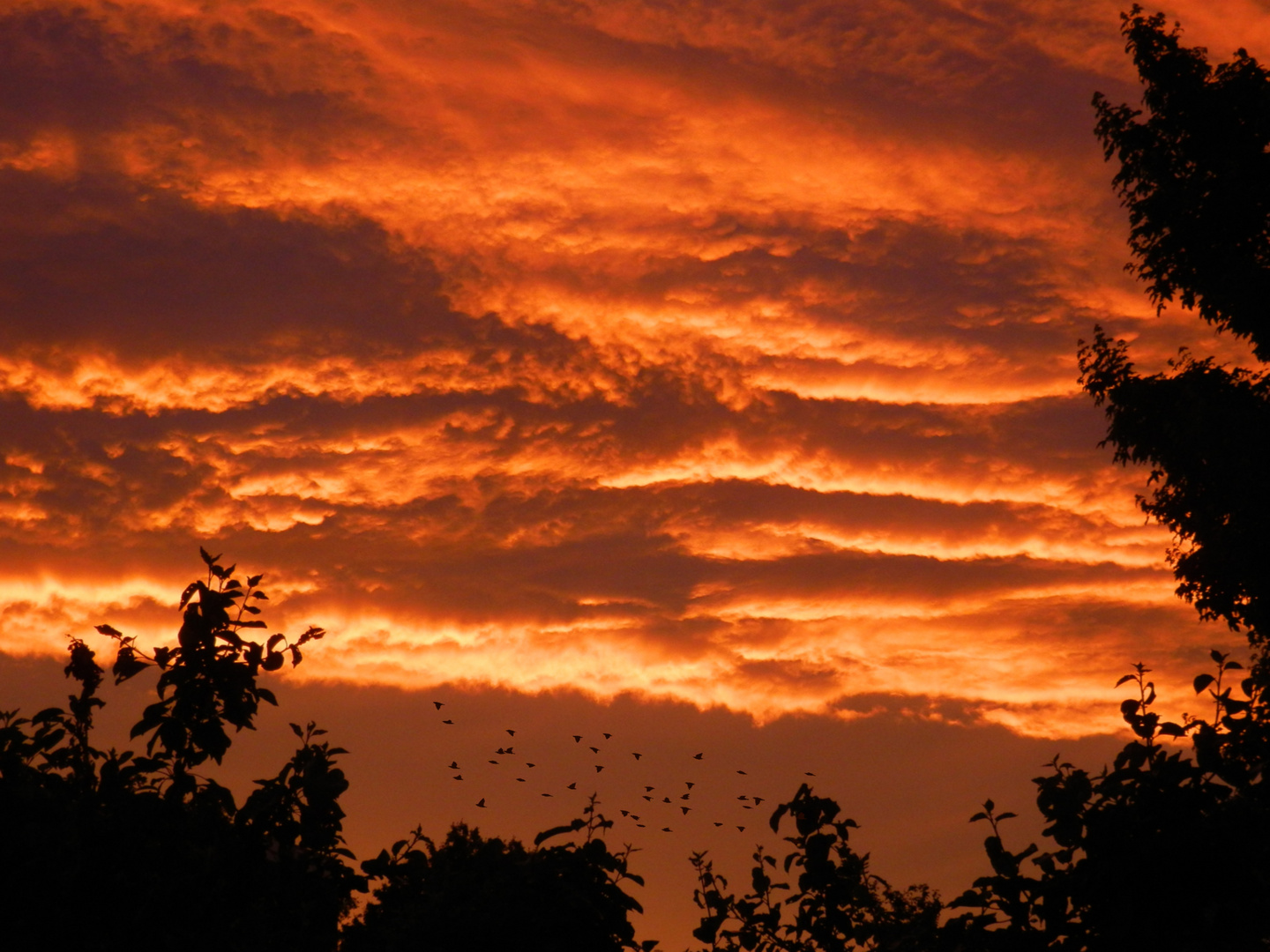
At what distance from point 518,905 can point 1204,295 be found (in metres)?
29.5

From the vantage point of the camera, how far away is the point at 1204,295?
32219 millimetres

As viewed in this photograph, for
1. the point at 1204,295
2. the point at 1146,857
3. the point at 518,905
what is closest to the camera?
the point at 1146,857

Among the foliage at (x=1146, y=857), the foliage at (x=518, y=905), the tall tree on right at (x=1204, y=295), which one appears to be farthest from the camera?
the tall tree on right at (x=1204, y=295)

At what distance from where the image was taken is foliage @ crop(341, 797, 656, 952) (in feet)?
31.8

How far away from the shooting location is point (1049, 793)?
23.9ft

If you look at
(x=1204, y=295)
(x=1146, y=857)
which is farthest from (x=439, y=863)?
(x=1204, y=295)

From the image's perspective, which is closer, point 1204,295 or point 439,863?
point 439,863

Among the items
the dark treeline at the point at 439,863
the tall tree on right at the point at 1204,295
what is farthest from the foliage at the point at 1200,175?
the dark treeline at the point at 439,863

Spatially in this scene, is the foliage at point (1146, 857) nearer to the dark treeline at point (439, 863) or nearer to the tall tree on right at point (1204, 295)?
the dark treeline at point (439, 863)

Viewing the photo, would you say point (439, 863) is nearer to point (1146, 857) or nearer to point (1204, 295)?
point (1146, 857)

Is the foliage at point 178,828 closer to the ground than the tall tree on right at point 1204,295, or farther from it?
closer to the ground

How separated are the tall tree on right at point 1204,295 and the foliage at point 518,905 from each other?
23075 mm

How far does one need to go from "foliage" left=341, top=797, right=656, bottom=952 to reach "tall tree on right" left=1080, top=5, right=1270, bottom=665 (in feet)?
75.7

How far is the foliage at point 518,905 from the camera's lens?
9.70 meters
